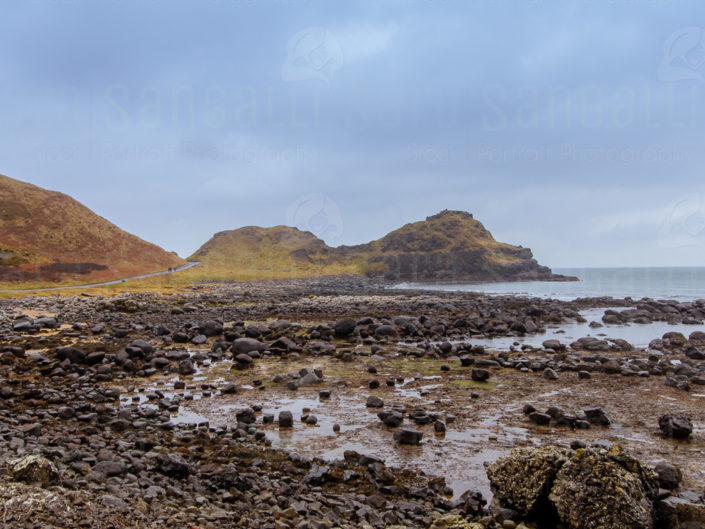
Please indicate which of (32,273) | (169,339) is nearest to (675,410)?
(169,339)

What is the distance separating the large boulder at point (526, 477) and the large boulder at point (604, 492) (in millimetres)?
171

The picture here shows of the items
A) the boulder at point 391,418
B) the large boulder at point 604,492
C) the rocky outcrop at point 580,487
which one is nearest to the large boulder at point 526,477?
the rocky outcrop at point 580,487

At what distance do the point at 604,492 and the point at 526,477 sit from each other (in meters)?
1.14

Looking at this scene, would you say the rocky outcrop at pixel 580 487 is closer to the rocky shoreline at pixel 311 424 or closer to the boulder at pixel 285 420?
the rocky shoreline at pixel 311 424

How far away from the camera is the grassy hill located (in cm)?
7556

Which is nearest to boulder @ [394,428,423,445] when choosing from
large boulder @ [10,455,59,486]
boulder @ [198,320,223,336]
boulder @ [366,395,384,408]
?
boulder @ [366,395,384,408]

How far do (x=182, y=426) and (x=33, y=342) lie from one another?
51.6ft

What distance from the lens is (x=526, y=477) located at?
23.3ft

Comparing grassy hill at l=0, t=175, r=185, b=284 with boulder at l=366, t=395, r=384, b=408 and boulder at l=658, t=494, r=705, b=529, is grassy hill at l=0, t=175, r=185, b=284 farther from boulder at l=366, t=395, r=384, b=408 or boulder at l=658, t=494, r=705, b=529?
boulder at l=658, t=494, r=705, b=529

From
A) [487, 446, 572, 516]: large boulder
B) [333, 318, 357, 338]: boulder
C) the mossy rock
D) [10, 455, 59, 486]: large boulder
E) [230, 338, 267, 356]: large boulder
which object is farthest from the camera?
[333, 318, 357, 338]: boulder

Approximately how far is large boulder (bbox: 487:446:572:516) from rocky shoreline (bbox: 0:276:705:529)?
0.22ft

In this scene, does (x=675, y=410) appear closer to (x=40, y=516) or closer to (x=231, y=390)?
(x=231, y=390)

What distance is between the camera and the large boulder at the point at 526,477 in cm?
685

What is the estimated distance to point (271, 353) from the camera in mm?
22078
